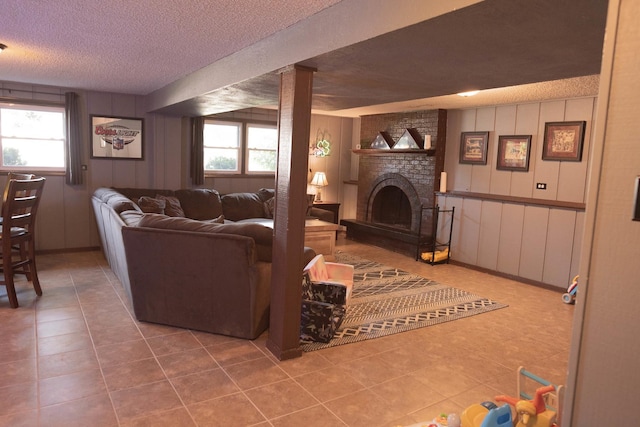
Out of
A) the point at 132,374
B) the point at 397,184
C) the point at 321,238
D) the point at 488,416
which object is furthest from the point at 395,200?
the point at 488,416

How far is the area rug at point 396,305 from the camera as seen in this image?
3.73 metres

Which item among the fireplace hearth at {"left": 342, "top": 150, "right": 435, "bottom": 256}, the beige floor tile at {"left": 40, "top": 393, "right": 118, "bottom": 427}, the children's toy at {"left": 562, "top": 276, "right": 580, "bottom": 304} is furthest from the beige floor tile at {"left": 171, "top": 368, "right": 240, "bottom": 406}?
the fireplace hearth at {"left": 342, "top": 150, "right": 435, "bottom": 256}

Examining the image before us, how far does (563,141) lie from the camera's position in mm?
5199

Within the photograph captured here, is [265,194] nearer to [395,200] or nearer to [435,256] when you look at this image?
[395,200]

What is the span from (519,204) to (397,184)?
2.08 meters

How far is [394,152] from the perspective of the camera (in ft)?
23.2

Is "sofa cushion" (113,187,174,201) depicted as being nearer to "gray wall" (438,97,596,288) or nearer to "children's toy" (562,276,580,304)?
"gray wall" (438,97,596,288)

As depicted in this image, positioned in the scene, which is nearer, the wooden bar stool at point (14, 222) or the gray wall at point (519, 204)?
the wooden bar stool at point (14, 222)

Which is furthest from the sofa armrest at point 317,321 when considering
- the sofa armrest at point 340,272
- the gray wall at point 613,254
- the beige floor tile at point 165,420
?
the gray wall at point 613,254

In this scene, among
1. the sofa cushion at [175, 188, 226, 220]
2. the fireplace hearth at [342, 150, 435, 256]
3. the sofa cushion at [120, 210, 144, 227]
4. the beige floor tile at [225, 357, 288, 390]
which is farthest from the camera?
the fireplace hearth at [342, 150, 435, 256]

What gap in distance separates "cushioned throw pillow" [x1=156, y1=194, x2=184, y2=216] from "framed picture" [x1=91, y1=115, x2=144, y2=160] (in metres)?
0.86

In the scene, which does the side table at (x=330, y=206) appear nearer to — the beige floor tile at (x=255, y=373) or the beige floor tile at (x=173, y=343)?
the beige floor tile at (x=173, y=343)

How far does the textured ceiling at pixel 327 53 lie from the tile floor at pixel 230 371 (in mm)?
2014

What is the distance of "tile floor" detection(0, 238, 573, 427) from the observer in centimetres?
241
